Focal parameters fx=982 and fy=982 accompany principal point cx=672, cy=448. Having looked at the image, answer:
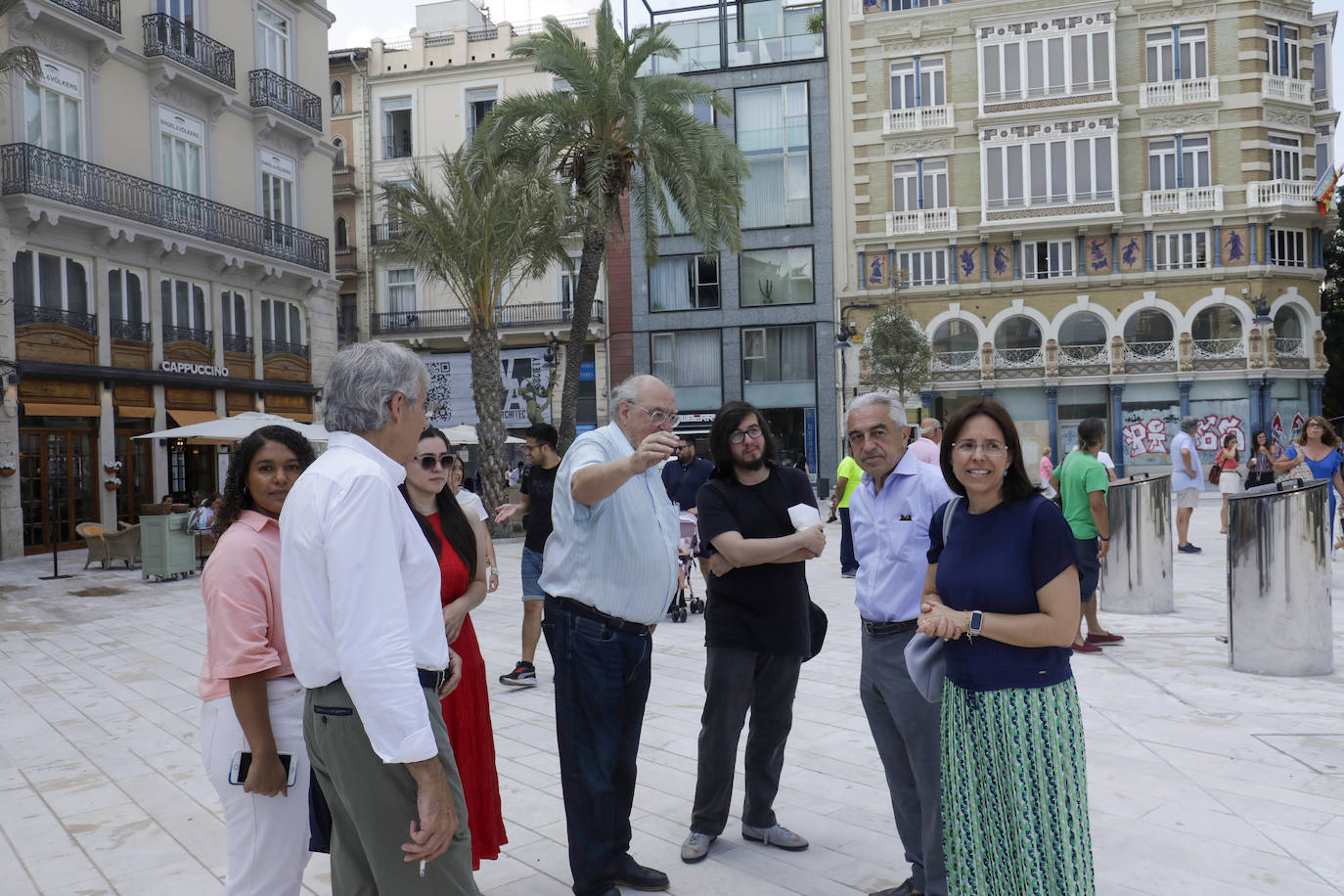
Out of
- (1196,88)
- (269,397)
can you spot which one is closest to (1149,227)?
(1196,88)

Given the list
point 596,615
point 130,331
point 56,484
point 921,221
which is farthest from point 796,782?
point 921,221

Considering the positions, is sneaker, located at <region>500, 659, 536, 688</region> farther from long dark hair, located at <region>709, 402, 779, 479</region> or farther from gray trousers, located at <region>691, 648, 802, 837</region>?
long dark hair, located at <region>709, 402, 779, 479</region>

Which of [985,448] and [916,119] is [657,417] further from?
[916,119]

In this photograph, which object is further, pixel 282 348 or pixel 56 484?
pixel 282 348

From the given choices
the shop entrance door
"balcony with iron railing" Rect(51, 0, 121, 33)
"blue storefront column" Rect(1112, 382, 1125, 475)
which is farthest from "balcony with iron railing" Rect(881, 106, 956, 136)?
the shop entrance door

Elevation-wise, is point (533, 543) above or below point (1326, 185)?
below

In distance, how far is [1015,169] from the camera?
3266cm

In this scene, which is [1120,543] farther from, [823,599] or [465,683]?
[465,683]

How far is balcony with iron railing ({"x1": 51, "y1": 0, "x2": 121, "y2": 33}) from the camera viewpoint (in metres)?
19.8

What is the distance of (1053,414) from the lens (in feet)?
108

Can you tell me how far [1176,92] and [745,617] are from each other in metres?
34.3

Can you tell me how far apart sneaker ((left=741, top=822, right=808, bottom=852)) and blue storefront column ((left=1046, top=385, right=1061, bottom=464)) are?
30.9m

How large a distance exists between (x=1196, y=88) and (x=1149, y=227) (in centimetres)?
462

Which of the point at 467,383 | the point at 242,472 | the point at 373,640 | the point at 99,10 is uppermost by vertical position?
the point at 99,10
